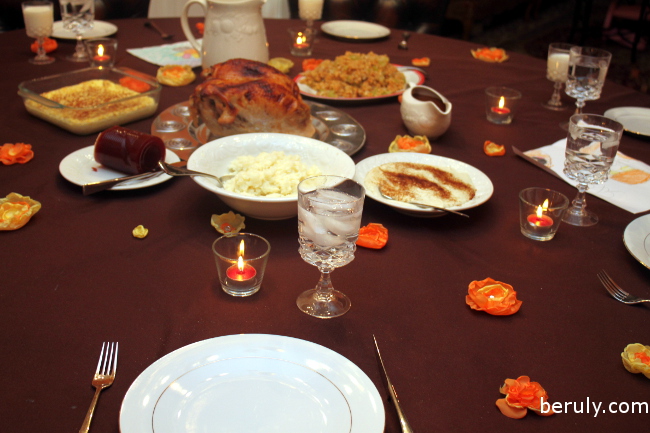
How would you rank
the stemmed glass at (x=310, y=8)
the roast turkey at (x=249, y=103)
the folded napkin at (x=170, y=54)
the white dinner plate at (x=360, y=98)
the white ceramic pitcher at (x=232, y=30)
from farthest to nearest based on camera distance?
the stemmed glass at (x=310, y=8) → the folded napkin at (x=170, y=54) → the white dinner plate at (x=360, y=98) → the white ceramic pitcher at (x=232, y=30) → the roast turkey at (x=249, y=103)

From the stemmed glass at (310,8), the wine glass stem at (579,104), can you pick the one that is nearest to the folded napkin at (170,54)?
the stemmed glass at (310,8)

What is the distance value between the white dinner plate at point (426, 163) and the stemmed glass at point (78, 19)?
1403 mm

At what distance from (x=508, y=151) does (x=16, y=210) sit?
1.34 meters

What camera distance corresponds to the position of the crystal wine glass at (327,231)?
878 mm

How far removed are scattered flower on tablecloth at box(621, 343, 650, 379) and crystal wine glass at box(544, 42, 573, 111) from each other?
4.36 ft

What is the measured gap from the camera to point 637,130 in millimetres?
1814

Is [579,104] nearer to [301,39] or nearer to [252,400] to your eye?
[301,39]

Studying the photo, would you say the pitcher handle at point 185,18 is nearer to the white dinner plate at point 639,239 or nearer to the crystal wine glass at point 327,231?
the crystal wine glass at point 327,231

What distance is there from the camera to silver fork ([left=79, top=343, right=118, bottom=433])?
0.73 m

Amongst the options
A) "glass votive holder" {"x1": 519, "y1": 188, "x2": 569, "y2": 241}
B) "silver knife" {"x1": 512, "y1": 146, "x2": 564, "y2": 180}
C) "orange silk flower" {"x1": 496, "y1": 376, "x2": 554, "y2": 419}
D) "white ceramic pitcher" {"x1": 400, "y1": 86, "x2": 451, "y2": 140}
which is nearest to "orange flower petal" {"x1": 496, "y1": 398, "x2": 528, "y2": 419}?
"orange silk flower" {"x1": 496, "y1": 376, "x2": 554, "y2": 419}

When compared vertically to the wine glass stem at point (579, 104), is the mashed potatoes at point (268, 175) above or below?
below

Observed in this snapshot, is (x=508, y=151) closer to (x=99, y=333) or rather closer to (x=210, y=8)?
(x=210, y=8)

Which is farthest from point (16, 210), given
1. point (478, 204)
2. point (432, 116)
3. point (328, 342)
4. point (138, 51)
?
point (138, 51)

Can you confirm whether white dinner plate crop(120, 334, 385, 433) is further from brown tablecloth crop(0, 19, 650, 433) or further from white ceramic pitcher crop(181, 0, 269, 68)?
white ceramic pitcher crop(181, 0, 269, 68)
